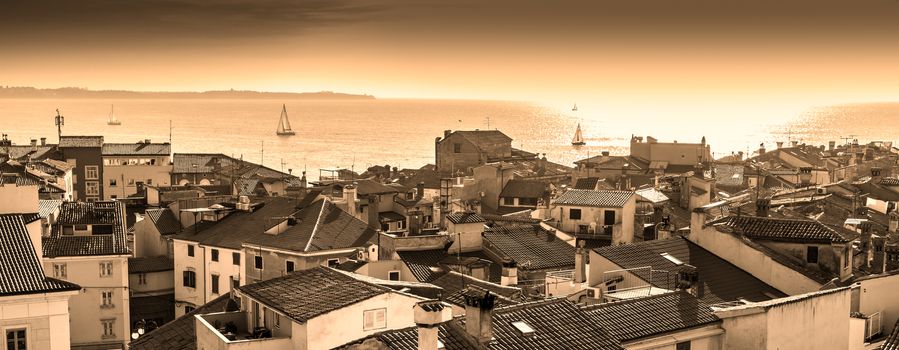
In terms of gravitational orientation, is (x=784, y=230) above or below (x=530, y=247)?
above

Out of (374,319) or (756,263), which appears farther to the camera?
(756,263)

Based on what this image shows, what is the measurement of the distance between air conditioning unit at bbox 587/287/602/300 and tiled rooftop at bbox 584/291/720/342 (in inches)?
156

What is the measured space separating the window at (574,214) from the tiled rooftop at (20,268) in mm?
23988

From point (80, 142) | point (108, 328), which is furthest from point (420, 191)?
point (108, 328)

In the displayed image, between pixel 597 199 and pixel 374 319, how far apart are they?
918 inches

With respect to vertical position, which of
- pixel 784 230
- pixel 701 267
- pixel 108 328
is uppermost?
pixel 784 230

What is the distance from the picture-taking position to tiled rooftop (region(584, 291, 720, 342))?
64.5 ft

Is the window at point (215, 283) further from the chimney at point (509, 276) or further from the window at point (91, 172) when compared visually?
the window at point (91, 172)

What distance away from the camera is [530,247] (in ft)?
121

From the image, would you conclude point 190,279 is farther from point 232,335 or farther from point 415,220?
point 232,335

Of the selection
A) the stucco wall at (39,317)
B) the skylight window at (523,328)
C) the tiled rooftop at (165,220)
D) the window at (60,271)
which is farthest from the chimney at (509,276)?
the tiled rooftop at (165,220)

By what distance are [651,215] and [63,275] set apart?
73.9 ft

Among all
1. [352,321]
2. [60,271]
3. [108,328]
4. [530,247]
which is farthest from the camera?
[108,328]

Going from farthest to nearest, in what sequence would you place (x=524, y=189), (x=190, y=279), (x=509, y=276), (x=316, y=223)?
(x=524, y=189) → (x=190, y=279) → (x=316, y=223) → (x=509, y=276)
